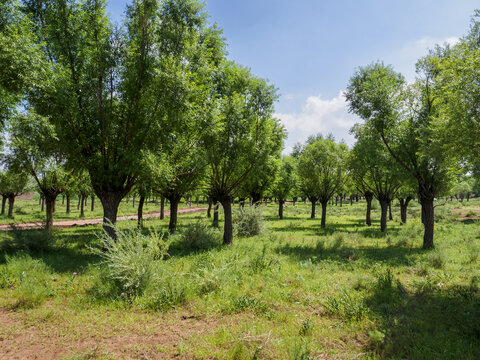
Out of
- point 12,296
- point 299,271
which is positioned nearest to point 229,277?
point 299,271

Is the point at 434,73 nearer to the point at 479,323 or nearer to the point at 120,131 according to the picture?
the point at 479,323

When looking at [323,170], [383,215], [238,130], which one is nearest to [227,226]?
[238,130]

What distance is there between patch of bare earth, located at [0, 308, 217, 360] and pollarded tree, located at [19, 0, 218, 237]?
17.9 ft

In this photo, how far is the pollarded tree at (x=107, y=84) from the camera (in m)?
9.87

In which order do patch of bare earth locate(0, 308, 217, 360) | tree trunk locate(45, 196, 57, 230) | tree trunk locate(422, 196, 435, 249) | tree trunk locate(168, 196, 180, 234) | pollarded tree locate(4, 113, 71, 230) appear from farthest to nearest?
tree trunk locate(168, 196, 180, 234) < tree trunk locate(45, 196, 57, 230) < pollarded tree locate(4, 113, 71, 230) < tree trunk locate(422, 196, 435, 249) < patch of bare earth locate(0, 308, 217, 360)

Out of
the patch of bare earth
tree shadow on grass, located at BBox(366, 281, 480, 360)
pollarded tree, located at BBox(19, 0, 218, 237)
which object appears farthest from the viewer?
pollarded tree, located at BBox(19, 0, 218, 237)

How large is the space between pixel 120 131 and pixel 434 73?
17.0 metres

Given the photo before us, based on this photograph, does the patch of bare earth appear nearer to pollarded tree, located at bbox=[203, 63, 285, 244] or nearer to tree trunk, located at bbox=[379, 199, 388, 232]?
pollarded tree, located at bbox=[203, 63, 285, 244]

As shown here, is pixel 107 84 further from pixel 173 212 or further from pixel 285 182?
pixel 285 182

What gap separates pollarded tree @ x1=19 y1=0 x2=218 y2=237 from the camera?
987cm

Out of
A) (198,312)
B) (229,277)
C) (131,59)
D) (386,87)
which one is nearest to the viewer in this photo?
(198,312)

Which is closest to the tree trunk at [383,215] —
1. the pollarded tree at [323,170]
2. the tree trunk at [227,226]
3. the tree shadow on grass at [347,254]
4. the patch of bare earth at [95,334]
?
the pollarded tree at [323,170]

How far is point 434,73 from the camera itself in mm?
14016

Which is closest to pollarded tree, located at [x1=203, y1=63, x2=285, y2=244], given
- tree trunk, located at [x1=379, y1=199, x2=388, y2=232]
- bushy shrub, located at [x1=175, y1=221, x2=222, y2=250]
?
bushy shrub, located at [x1=175, y1=221, x2=222, y2=250]
